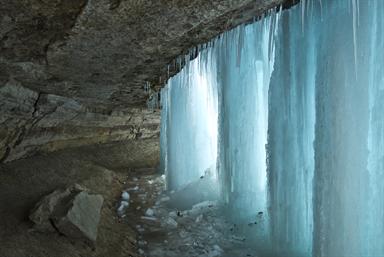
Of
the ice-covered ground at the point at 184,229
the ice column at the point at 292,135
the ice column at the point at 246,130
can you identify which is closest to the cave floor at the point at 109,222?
the ice-covered ground at the point at 184,229

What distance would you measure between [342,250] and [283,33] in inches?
114

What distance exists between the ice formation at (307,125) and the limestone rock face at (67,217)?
2.93 metres

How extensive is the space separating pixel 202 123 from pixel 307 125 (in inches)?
195

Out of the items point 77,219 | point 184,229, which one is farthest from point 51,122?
point 184,229

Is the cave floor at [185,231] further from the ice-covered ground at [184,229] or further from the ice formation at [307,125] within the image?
the ice formation at [307,125]

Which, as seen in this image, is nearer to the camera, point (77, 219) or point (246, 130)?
point (77, 219)

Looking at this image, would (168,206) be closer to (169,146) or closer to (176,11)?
(169,146)

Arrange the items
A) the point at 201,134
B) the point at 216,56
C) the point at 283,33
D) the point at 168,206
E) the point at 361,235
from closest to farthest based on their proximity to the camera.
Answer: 1. the point at 361,235
2. the point at 283,33
3. the point at 216,56
4. the point at 168,206
5. the point at 201,134

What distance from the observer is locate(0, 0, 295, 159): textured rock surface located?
3742mm

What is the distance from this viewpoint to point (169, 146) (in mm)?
9773

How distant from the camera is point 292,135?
Answer: 4895 millimetres

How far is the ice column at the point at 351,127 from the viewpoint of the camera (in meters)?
3.35

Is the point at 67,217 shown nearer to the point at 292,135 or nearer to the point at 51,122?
the point at 51,122

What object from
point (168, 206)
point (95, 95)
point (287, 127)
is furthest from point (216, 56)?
point (168, 206)
